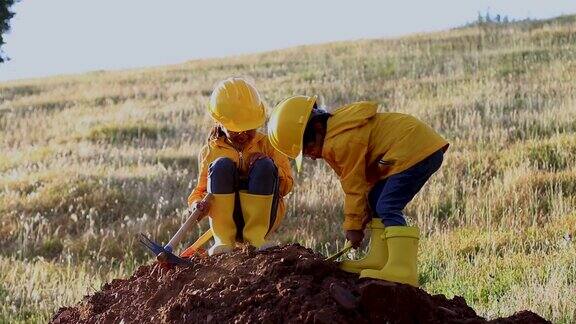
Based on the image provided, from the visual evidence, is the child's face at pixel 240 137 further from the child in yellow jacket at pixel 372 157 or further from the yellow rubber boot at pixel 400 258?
the yellow rubber boot at pixel 400 258

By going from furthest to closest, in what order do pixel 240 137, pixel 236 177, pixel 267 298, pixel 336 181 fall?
pixel 336 181 < pixel 240 137 < pixel 236 177 < pixel 267 298

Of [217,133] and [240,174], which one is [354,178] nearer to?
[240,174]

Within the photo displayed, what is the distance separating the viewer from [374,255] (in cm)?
462

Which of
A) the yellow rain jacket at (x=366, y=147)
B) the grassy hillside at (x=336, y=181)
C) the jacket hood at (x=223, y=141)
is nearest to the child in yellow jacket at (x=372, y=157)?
the yellow rain jacket at (x=366, y=147)

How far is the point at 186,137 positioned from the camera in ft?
46.1

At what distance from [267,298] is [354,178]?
757 mm

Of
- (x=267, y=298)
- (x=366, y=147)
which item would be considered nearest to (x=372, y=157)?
(x=366, y=147)

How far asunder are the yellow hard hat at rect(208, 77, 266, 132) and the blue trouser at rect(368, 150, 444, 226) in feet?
4.11

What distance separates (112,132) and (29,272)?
303 inches

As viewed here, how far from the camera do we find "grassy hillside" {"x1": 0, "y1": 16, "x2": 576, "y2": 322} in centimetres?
650

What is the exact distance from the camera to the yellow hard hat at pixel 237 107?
5.57 metres

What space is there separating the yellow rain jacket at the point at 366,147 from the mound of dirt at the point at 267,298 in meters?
0.36

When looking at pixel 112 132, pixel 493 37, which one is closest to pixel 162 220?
pixel 112 132

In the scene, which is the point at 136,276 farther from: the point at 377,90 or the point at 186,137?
the point at 377,90
